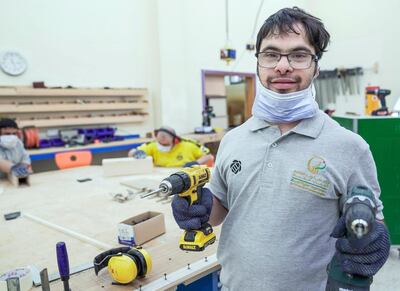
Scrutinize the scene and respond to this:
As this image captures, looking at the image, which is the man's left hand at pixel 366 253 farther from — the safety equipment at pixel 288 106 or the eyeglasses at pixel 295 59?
the eyeglasses at pixel 295 59

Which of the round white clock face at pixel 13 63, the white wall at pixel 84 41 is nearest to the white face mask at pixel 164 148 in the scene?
the white wall at pixel 84 41

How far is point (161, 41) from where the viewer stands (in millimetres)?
5066

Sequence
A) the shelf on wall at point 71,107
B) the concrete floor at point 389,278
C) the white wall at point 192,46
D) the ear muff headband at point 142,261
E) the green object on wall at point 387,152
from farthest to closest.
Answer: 1. the white wall at point 192,46
2. the shelf on wall at point 71,107
3. the green object on wall at point 387,152
4. the concrete floor at point 389,278
5. the ear muff headband at point 142,261

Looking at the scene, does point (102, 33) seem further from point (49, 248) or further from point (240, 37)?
point (49, 248)

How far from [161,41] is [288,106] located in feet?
14.4

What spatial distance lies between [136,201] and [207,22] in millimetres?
4424

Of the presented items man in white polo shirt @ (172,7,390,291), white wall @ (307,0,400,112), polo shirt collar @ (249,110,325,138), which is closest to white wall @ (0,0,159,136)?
white wall @ (307,0,400,112)

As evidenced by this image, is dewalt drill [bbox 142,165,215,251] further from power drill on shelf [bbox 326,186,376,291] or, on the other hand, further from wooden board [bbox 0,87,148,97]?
wooden board [bbox 0,87,148,97]

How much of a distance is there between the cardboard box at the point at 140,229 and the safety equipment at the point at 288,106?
80cm

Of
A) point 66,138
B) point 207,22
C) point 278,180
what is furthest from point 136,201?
point 207,22

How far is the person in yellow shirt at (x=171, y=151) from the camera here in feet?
11.5

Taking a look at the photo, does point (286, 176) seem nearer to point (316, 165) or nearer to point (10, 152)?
point (316, 165)

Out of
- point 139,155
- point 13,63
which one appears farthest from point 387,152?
point 13,63

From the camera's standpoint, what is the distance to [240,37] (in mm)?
6328
